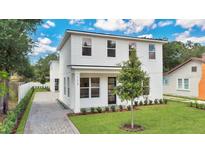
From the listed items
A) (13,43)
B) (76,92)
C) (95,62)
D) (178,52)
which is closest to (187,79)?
(178,52)

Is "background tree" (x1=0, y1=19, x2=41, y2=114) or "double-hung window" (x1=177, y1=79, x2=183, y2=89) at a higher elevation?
"background tree" (x1=0, y1=19, x2=41, y2=114)

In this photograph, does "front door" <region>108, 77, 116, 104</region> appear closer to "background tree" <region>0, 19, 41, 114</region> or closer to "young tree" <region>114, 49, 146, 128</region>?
"young tree" <region>114, 49, 146, 128</region>

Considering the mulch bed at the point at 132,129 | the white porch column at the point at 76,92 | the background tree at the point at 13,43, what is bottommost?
the mulch bed at the point at 132,129

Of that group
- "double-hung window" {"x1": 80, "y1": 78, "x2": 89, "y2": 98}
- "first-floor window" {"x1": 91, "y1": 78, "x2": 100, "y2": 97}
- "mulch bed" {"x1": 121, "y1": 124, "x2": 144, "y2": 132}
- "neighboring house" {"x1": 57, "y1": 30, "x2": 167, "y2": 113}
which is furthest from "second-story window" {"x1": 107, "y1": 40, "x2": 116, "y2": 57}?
"mulch bed" {"x1": 121, "y1": 124, "x2": 144, "y2": 132}

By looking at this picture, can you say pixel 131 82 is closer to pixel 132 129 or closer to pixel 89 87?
pixel 132 129

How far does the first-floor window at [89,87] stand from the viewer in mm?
12164

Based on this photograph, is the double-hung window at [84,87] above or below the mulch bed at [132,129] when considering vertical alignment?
above

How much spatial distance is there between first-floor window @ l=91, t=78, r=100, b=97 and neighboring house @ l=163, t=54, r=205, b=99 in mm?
8005

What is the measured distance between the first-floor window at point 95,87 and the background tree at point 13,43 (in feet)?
15.2

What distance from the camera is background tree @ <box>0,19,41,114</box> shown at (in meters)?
8.55

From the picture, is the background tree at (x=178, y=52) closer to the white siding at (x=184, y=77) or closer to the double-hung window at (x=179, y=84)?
the white siding at (x=184, y=77)

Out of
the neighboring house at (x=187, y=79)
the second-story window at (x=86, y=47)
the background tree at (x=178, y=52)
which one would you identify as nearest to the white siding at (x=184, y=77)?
the neighboring house at (x=187, y=79)

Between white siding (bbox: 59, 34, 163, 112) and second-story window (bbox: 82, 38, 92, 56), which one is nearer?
white siding (bbox: 59, 34, 163, 112)
